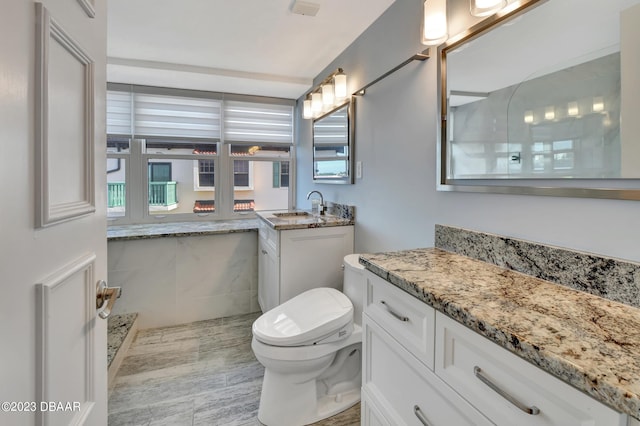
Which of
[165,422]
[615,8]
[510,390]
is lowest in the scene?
[165,422]

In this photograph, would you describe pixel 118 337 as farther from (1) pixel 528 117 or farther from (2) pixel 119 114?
(1) pixel 528 117

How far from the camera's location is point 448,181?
1.35 meters

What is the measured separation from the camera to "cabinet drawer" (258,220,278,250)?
7.06 feet

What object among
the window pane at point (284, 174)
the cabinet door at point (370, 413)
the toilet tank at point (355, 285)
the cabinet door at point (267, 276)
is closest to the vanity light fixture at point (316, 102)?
the window pane at point (284, 174)

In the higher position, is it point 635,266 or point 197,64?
point 197,64

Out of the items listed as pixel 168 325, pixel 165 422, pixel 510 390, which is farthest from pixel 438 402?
Result: pixel 168 325

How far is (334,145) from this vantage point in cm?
250

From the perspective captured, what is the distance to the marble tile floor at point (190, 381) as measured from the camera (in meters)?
1.61

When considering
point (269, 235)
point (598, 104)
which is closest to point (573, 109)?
point (598, 104)

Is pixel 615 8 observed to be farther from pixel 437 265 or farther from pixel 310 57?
pixel 310 57

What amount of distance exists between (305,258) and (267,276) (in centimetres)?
47

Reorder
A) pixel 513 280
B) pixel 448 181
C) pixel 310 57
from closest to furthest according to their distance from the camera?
pixel 513 280 → pixel 448 181 → pixel 310 57

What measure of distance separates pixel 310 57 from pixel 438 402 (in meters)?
2.47

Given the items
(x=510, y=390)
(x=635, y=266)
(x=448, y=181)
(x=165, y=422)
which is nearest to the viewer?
(x=510, y=390)
